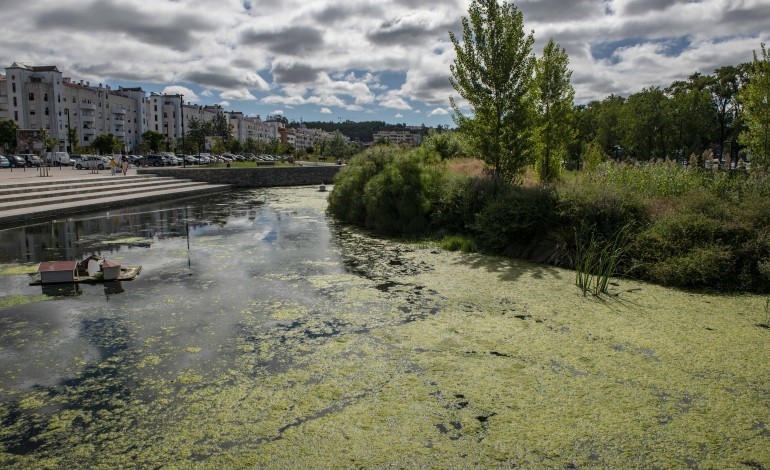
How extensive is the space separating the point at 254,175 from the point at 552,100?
23.8m

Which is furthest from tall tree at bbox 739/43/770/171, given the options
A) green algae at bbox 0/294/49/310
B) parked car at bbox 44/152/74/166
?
parked car at bbox 44/152/74/166

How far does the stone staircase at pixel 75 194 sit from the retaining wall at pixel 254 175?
3.04 metres

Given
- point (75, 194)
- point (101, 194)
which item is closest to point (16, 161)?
point (101, 194)

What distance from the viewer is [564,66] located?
16.3 m

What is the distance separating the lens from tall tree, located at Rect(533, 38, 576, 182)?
53.4 ft

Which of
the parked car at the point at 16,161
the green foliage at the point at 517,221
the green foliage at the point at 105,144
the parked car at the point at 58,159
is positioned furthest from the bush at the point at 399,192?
the green foliage at the point at 105,144

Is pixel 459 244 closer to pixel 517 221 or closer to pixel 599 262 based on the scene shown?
pixel 517 221

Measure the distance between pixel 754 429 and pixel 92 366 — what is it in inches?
220

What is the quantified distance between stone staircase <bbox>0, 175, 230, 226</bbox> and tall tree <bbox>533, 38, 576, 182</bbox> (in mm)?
16310

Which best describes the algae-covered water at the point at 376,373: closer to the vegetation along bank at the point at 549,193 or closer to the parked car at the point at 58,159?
the vegetation along bank at the point at 549,193

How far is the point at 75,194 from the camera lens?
19516 mm

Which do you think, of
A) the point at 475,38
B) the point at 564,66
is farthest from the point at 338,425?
the point at 564,66

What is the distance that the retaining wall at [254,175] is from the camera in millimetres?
31062

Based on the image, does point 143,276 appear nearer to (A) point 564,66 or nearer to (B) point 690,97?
(A) point 564,66
